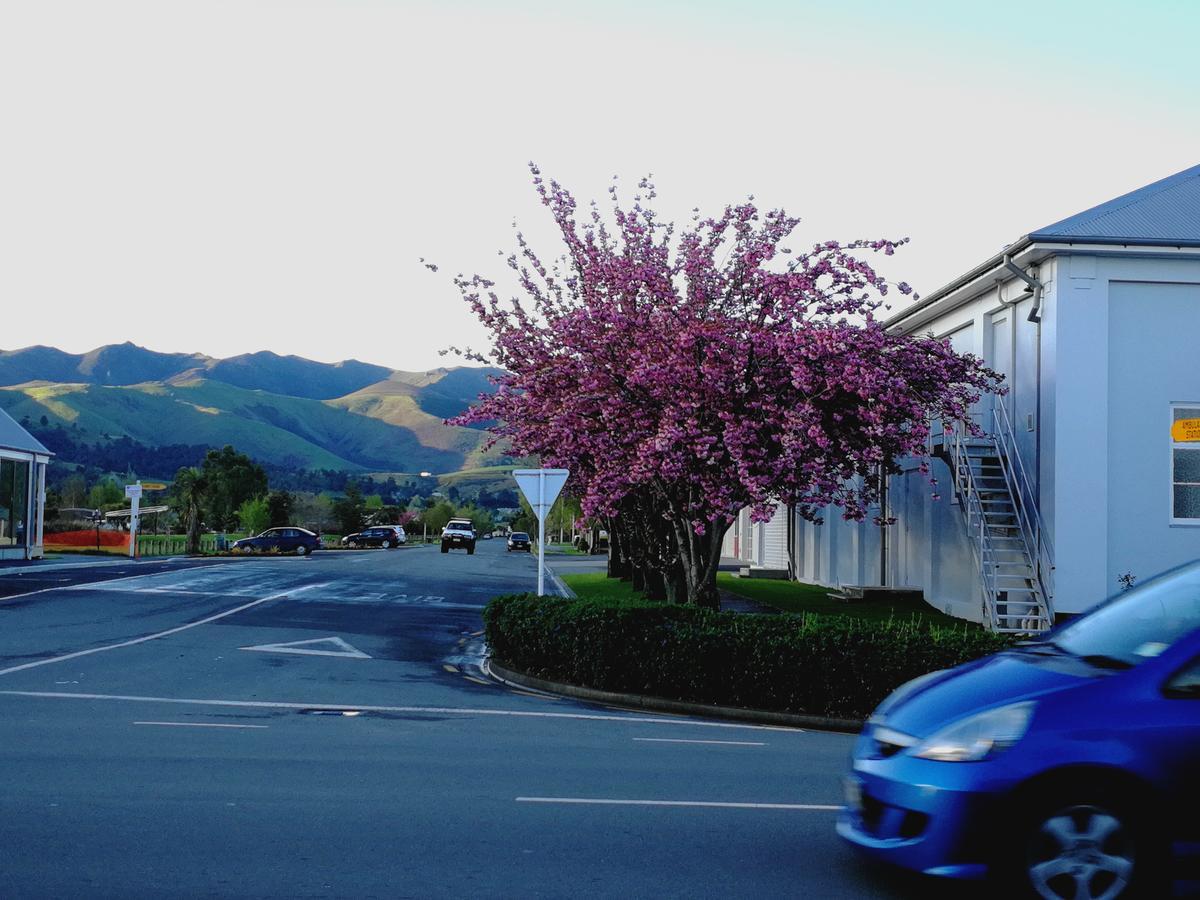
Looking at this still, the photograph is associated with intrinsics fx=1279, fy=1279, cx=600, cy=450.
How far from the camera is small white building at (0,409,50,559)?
140ft

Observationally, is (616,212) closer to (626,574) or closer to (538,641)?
(538,641)

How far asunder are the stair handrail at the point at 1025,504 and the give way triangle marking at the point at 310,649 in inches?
401

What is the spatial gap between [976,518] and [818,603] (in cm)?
719

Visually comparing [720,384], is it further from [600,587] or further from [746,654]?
[600,587]

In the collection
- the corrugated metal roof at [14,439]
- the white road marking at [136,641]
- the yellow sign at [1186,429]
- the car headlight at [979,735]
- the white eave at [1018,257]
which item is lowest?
the white road marking at [136,641]

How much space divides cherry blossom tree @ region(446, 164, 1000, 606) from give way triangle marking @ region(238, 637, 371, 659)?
4315 millimetres

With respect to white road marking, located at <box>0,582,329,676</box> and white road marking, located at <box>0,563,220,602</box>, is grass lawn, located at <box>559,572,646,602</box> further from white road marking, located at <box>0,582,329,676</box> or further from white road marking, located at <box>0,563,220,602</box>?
white road marking, located at <box>0,563,220,602</box>

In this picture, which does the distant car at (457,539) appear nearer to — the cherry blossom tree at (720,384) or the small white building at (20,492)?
the small white building at (20,492)

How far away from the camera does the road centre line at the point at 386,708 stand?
1273 cm

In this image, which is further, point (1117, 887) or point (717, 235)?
point (717, 235)

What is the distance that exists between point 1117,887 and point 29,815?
Result: 5.66m

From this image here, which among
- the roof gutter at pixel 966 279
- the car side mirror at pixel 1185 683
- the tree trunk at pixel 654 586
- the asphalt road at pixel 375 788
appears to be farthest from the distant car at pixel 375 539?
the car side mirror at pixel 1185 683

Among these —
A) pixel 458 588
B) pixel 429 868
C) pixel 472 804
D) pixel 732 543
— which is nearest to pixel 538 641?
pixel 472 804

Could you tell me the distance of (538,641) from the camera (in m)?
15.9
